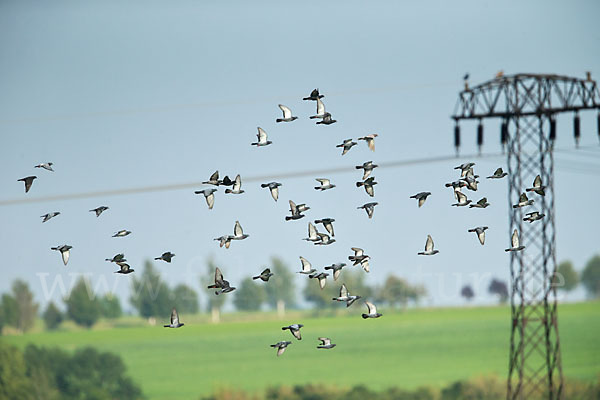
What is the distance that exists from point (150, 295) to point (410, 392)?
40836 millimetres

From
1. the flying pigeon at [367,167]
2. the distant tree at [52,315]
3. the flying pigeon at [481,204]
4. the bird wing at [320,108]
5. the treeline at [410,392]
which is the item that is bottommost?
the treeline at [410,392]

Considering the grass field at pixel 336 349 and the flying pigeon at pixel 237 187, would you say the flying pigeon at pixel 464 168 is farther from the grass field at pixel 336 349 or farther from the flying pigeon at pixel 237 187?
the grass field at pixel 336 349

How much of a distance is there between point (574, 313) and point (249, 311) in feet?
141

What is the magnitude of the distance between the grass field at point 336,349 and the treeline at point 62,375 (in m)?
3.07

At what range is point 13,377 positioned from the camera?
103062mm

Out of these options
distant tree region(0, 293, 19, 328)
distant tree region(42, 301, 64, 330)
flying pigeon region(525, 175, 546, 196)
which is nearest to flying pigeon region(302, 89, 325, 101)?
flying pigeon region(525, 175, 546, 196)

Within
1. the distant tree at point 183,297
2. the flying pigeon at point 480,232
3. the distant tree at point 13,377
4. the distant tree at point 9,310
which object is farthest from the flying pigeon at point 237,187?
the distant tree at point 9,310

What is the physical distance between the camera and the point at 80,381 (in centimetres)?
10856

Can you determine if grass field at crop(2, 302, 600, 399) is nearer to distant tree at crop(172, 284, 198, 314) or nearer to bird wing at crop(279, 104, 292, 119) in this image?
distant tree at crop(172, 284, 198, 314)

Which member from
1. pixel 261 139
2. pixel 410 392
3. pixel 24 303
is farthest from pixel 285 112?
pixel 24 303

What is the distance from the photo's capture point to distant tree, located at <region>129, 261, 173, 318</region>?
12925 cm

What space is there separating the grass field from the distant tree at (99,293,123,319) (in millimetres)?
1997

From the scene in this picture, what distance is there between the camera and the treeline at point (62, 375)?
4097 inches

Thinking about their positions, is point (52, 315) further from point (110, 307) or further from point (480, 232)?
point (480, 232)
